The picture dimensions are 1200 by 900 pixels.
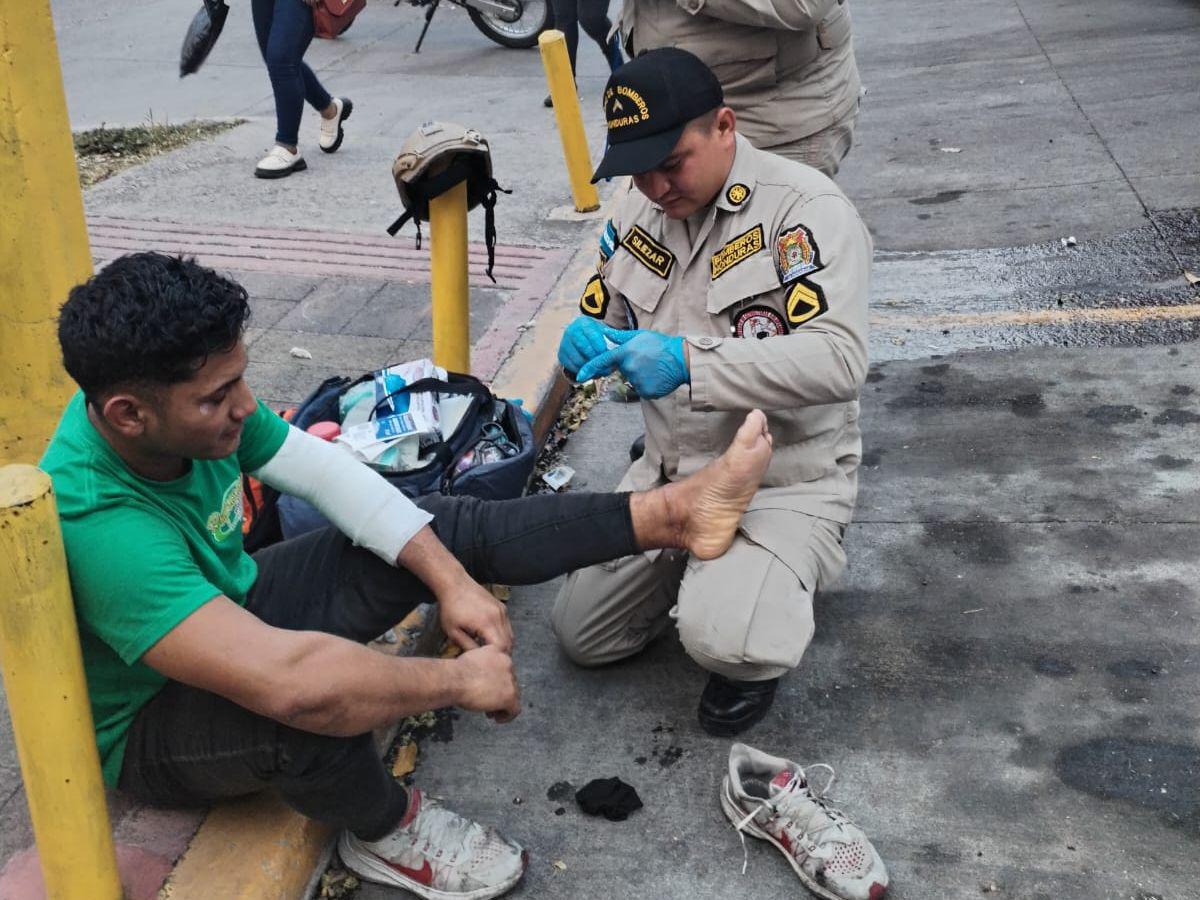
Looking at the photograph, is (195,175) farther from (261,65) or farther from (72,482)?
(72,482)

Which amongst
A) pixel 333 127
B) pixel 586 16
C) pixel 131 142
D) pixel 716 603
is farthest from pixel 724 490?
pixel 131 142

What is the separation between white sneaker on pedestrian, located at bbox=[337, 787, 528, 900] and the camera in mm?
2439

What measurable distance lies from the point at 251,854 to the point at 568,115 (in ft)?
13.7

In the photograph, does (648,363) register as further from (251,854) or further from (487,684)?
(251,854)

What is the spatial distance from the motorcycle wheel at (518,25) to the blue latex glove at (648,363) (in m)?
7.44

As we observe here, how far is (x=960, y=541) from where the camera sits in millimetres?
3471

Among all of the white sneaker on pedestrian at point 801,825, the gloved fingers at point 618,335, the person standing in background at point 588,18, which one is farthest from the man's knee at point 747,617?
the person standing in background at point 588,18

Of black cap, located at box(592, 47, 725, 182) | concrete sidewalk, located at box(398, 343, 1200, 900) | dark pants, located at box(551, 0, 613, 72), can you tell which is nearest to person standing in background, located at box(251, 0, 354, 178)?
dark pants, located at box(551, 0, 613, 72)

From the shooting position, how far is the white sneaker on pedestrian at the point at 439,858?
8.00 feet

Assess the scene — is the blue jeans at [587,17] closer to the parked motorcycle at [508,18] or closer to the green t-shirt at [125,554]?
the parked motorcycle at [508,18]

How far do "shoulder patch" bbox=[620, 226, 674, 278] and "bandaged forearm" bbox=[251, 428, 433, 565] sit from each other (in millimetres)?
868

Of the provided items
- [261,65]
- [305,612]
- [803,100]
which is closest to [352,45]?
[261,65]

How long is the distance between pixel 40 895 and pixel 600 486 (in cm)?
208

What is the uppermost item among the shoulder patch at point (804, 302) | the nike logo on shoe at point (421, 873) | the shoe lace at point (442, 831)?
the shoulder patch at point (804, 302)
